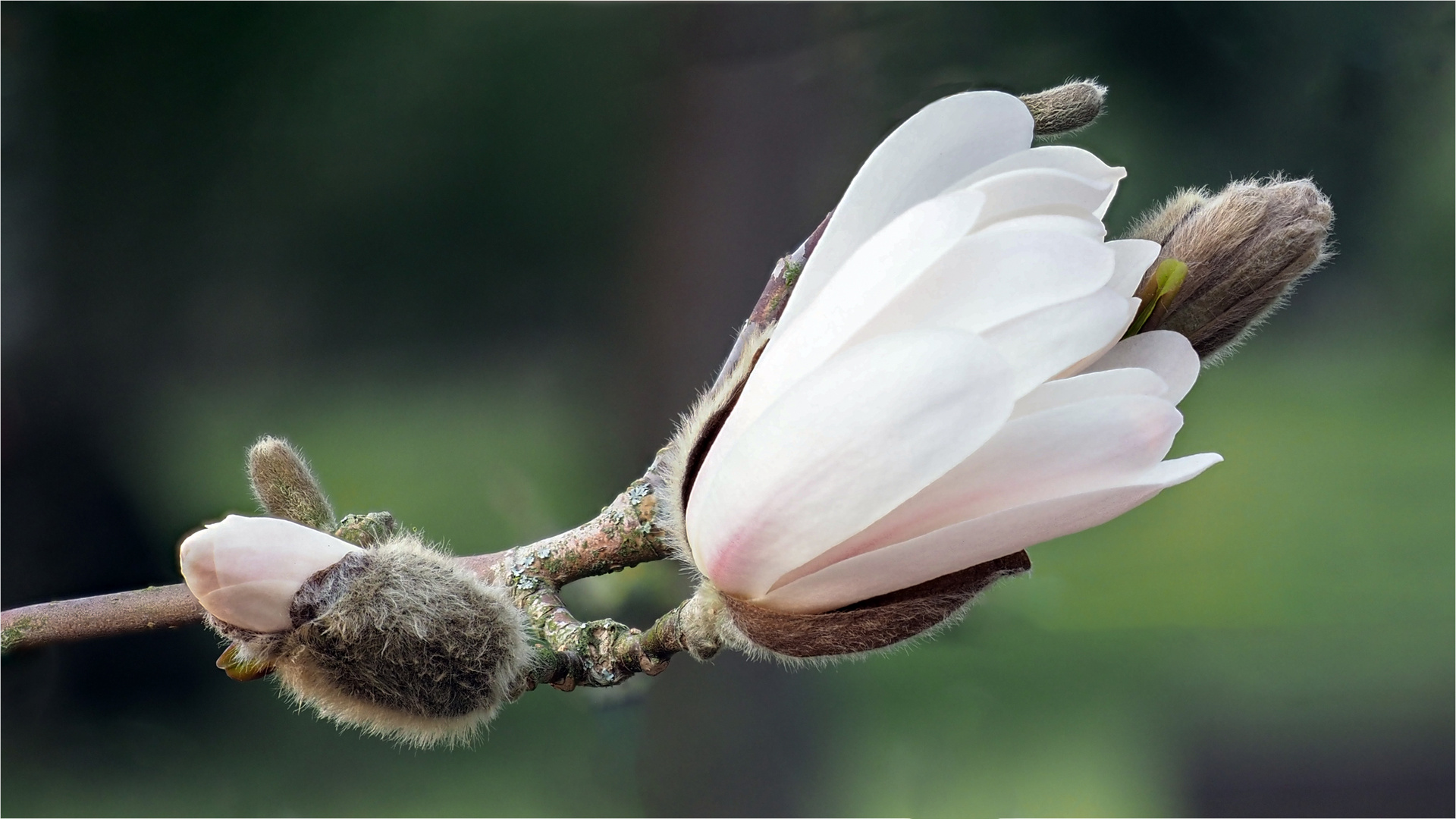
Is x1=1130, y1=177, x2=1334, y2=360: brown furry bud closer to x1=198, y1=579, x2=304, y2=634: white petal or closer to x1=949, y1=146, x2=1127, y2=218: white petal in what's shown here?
x1=949, y1=146, x2=1127, y2=218: white petal

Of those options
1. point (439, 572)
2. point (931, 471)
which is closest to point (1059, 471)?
point (931, 471)

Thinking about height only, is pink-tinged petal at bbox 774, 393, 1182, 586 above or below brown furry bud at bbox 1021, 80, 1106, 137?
below

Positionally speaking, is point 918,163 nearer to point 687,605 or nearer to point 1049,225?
point 1049,225

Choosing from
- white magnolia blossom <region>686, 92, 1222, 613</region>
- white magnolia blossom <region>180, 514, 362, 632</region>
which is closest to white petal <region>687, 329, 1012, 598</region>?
white magnolia blossom <region>686, 92, 1222, 613</region>

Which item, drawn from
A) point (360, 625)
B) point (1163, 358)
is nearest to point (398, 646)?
point (360, 625)

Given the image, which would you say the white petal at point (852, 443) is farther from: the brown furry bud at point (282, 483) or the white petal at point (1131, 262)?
the brown furry bud at point (282, 483)

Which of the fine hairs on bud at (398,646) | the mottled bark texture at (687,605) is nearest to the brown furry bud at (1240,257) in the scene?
the mottled bark texture at (687,605)
